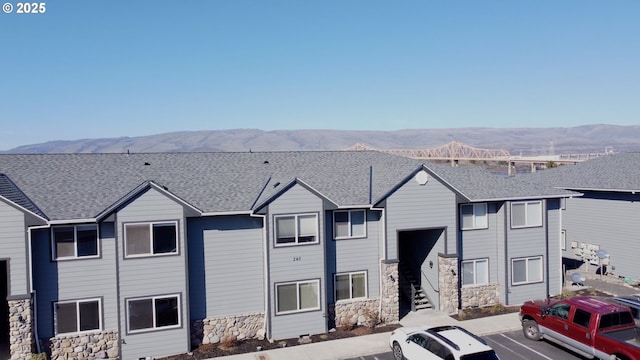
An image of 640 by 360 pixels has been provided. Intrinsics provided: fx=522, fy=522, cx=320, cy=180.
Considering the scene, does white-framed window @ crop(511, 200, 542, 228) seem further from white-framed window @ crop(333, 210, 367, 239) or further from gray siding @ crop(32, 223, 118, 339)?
gray siding @ crop(32, 223, 118, 339)

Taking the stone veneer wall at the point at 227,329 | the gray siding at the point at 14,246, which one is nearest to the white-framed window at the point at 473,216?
the stone veneer wall at the point at 227,329

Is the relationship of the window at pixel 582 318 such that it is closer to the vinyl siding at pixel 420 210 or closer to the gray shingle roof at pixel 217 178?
the vinyl siding at pixel 420 210

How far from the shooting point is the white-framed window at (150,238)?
810 inches

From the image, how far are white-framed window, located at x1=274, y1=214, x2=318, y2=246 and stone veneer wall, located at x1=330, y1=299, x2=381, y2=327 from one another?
3434mm

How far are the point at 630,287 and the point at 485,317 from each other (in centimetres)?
1053

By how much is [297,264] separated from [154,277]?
5.87m

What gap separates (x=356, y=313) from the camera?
23.7 metres

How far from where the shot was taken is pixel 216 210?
72.1 ft

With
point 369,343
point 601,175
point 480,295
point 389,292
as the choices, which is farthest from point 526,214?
point 369,343

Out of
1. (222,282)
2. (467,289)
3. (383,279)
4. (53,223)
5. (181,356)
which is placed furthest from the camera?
(467,289)

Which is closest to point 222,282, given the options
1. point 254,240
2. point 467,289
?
point 254,240

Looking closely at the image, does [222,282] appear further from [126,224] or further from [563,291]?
[563,291]

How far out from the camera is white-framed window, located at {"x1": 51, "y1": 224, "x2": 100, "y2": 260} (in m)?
20.2

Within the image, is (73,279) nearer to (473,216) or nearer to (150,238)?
(150,238)
